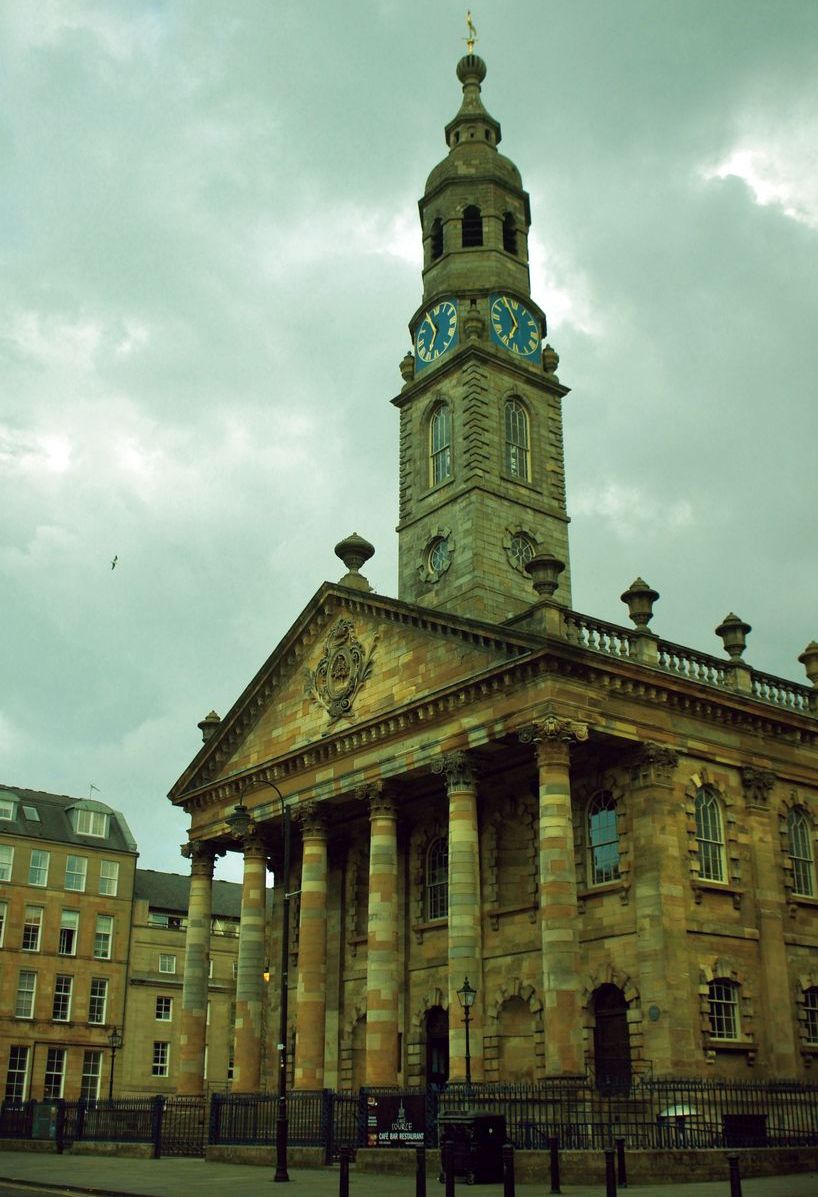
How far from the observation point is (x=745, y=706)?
3578 centimetres

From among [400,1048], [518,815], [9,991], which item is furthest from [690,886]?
[9,991]

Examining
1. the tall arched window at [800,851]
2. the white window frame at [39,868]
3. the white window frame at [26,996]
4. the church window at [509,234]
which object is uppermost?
the church window at [509,234]

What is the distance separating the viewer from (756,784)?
36.0m

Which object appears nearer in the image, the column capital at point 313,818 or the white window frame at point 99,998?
the column capital at point 313,818

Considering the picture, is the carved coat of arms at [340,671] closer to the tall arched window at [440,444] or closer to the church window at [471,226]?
the tall arched window at [440,444]

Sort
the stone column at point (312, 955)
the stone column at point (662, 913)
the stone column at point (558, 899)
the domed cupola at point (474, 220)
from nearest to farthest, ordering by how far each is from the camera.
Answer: the stone column at point (558, 899)
the stone column at point (662, 913)
the stone column at point (312, 955)
the domed cupola at point (474, 220)

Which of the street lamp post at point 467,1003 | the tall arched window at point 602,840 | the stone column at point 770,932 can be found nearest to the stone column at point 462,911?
the street lamp post at point 467,1003

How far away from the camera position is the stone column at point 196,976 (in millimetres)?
42156

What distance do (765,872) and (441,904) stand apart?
970cm

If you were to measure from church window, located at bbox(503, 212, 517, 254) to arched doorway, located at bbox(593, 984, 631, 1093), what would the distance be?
30325 millimetres

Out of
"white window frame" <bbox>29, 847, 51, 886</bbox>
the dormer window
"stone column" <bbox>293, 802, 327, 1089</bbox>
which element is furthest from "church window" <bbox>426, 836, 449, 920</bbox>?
the dormer window

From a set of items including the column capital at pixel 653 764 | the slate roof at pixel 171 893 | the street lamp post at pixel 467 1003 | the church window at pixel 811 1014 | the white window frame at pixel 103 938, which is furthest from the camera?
the slate roof at pixel 171 893

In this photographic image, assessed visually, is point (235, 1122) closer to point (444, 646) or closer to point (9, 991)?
point (444, 646)

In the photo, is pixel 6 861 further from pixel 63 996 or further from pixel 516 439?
pixel 516 439
